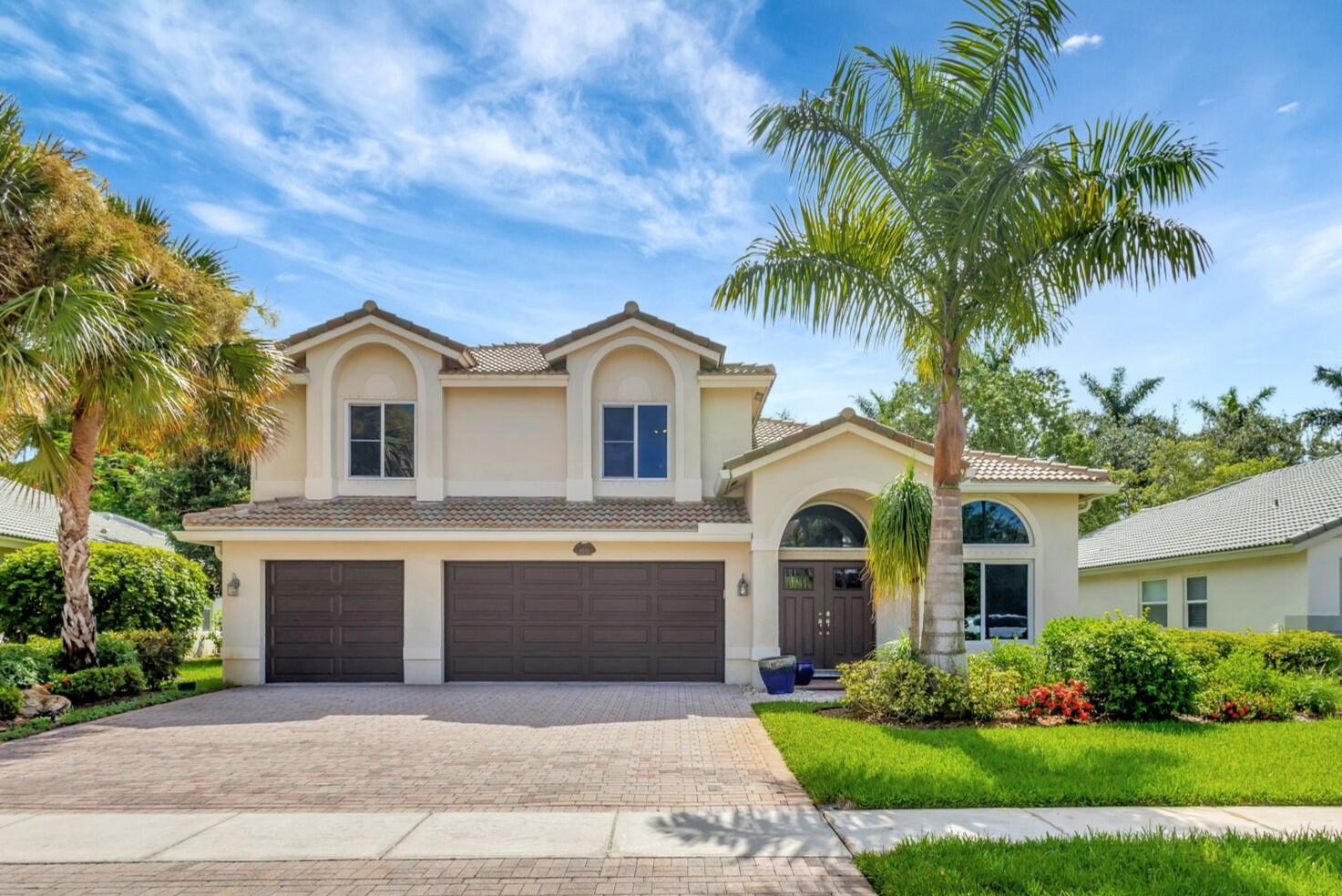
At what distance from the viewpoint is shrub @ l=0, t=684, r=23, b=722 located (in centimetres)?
1173

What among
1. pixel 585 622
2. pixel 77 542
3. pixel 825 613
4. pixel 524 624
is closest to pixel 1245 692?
pixel 825 613

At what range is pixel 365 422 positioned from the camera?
58.5 ft

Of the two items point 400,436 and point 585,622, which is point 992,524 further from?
point 400,436

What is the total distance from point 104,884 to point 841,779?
5.76 m

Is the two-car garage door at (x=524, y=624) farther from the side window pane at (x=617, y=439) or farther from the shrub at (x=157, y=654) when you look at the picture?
the side window pane at (x=617, y=439)

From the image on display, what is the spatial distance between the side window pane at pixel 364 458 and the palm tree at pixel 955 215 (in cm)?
937

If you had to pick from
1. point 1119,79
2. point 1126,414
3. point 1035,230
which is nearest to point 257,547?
point 1035,230

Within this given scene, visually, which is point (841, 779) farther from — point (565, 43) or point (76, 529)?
point (76, 529)

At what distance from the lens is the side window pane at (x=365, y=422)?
58.4 ft

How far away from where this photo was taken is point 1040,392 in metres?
31.8

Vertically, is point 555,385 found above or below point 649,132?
below

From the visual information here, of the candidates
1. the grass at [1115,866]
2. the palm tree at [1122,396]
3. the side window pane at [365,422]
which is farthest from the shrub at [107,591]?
the palm tree at [1122,396]

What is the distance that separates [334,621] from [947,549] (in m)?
11.5

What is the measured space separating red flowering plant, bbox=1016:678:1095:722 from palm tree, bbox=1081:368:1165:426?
1483 inches
